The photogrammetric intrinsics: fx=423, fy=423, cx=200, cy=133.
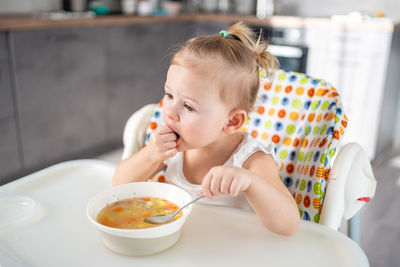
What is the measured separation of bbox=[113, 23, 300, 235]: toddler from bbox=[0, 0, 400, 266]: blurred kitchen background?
1.29m

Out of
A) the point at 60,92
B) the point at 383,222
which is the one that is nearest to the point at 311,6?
the point at 383,222

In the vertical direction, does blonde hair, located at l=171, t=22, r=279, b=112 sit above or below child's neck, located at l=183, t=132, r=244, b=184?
above

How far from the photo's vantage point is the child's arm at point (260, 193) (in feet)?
2.51

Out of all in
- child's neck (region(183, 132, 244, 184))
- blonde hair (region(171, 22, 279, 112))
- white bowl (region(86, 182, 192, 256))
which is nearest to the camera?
white bowl (region(86, 182, 192, 256))

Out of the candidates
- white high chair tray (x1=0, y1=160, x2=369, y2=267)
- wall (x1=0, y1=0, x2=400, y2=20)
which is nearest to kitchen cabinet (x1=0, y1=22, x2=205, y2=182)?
wall (x1=0, y1=0, x2=400, y2=20)

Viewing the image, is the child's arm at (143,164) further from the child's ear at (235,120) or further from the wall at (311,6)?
the wall at (311,6)

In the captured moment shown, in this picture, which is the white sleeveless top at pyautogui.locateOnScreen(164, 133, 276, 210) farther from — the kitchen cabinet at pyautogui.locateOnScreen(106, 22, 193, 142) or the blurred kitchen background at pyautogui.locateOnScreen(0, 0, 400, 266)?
the kitchen cabinet at pyautogui.locateOnScreen(106, 22, 193, 142)

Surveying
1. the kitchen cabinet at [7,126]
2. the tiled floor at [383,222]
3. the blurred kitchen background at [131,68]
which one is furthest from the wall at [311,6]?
the tiled floor at [383,222]

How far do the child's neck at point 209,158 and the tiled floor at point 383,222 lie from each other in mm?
1125

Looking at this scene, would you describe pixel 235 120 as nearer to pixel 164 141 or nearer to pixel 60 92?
pixel 164 141

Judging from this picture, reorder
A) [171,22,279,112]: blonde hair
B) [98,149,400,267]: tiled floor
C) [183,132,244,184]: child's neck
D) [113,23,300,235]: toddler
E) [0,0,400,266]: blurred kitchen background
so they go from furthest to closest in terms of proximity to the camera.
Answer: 1. [0,0,400,266]: blurred kitchen background
2. [98,149,400,267]: tiled floor
3. [183,132,244,184]: child's neck
4. [171,22,279,112]: blonde hair
5. [113,23,300,235]: toddler

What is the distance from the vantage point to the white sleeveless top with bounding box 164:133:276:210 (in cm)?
103

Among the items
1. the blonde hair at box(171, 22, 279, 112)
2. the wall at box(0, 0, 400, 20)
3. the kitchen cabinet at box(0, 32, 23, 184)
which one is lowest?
the kitchen cabinet at box(0, 32, 23, 184)

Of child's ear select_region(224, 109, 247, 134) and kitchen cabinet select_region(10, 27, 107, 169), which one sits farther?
kitchen cabinet select_region(10, 27, 107, 169)
